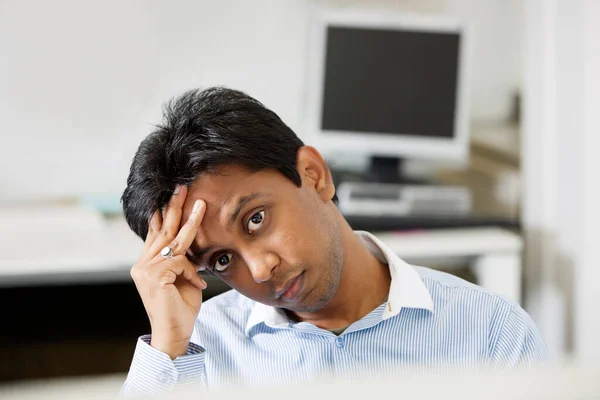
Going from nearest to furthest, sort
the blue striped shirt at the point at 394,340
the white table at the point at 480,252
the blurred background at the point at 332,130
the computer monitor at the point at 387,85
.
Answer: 1. the blue striped shirt at the point at 394,340
2. the white table at the point at 480,252
3. the blurred background at the point at 332,130
4. the computer monitor at the point at 387,85

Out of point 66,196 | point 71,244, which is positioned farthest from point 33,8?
point 71,244

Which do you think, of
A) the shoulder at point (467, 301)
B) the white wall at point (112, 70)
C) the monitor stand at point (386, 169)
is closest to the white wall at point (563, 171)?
the monitor stand at point (386, 169)

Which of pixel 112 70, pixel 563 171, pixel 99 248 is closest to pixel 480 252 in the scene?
pixel 563 171

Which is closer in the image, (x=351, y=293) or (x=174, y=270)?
(x=174, y=270)

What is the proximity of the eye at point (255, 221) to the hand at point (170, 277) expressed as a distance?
0.21 ft

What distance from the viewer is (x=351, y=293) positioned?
1184 mm

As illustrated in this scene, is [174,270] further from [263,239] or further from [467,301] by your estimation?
[467,301]

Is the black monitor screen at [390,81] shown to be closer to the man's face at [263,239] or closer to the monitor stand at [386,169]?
the monitor stand at [386,169]

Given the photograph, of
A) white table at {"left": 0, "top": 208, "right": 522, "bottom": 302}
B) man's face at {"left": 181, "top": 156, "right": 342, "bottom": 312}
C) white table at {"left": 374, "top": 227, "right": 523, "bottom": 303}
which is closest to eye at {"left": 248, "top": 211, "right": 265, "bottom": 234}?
man's face at {"left": 181, "top": 156, "right": 342, "bottom": 312}

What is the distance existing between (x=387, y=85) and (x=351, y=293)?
1.50 meters

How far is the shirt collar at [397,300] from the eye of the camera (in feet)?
3.71

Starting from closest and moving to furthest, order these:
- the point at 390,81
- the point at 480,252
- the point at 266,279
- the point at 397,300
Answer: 1. the point at 266,279
2. the point at 397,300
3. the point at 480,252
4. the point at 390,81

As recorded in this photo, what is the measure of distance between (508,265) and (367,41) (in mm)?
828

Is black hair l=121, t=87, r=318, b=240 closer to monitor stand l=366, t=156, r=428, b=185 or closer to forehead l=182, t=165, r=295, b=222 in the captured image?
forehead l=182, t=165, r=295, b=222
